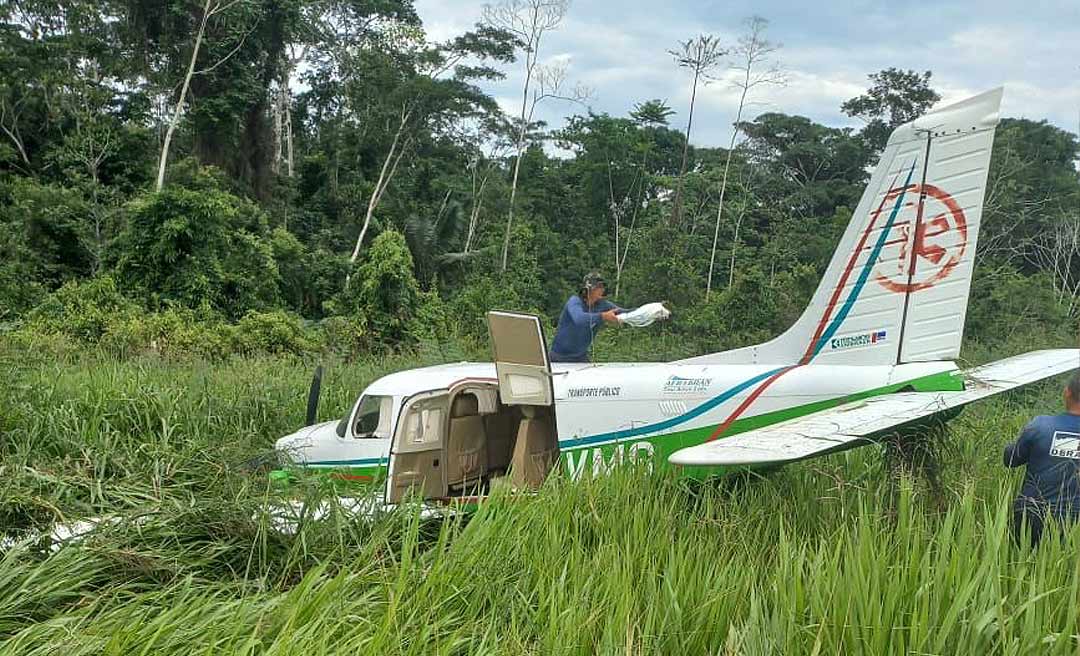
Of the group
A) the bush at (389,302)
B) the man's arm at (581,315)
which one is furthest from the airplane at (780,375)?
the bush at (389,302)

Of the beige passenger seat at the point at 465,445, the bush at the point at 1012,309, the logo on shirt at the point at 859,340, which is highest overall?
the bush at the point at 1012,309

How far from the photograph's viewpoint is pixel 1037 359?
6.04m

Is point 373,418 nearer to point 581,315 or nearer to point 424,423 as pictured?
point 424,423

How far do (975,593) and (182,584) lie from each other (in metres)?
3.17

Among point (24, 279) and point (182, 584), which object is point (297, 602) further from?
point (24, 279)

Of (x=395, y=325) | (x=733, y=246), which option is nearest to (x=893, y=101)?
(x=733, y=246)

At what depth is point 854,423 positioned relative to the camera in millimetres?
4387

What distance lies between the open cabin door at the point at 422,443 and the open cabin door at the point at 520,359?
1.77 feet

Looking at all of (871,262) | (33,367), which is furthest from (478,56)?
(871,262)

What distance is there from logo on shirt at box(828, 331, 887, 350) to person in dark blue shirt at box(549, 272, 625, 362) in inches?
71.0

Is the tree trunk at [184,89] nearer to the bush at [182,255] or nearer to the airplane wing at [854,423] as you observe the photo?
the bush at [182,255]

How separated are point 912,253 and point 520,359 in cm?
296

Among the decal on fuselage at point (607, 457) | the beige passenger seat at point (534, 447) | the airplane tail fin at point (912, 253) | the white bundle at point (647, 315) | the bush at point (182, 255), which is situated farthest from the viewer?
the bush at point (182, 255)

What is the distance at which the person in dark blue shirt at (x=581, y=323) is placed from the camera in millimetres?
7277
